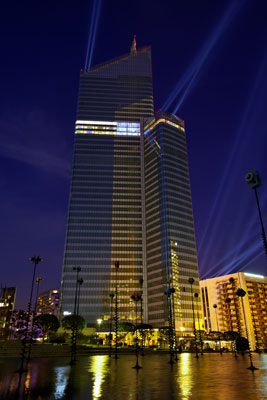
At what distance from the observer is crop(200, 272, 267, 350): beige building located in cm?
15038

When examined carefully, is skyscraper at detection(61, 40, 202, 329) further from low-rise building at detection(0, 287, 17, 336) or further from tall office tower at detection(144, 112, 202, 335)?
low-rise building at detection(0, 287, 17, 336)

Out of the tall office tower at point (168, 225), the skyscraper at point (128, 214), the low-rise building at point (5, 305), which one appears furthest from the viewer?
the low-rise building at point (5, 305)

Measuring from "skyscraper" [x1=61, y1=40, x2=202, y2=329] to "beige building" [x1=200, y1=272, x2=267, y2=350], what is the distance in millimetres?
33321

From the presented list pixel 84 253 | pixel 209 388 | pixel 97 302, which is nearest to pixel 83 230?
pixel 84 253

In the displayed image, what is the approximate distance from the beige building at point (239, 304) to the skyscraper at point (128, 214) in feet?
109

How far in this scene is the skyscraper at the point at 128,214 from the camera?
140 metres

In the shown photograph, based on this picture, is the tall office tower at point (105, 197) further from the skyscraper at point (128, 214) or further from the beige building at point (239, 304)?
the beige building at point (239, 304)

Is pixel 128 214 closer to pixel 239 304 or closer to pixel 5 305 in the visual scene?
pixel 239 304

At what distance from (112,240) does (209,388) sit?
454 ft

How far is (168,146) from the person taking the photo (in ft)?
516

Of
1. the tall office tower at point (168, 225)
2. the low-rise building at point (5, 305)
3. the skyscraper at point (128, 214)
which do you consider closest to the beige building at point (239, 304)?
the tall office tower at point (168, 225)

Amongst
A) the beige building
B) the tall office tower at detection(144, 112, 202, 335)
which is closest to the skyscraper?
the tall office tower at detection(144, 112, 202, 335)

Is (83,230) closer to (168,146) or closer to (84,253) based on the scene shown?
(84,253)

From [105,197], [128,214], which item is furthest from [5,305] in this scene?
[128,214]
